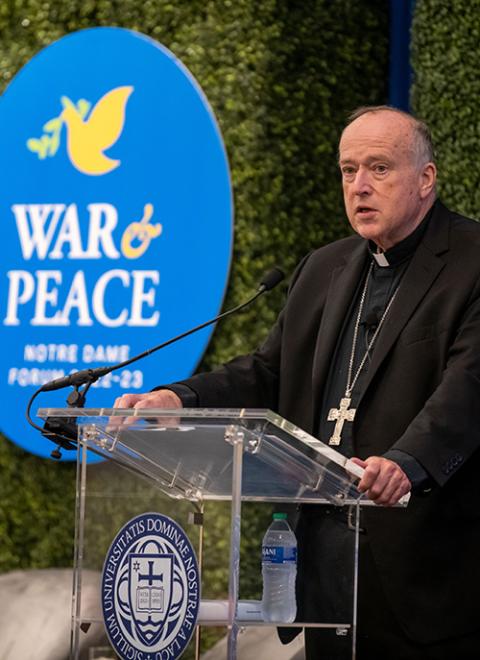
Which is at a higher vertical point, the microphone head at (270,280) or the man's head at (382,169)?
the man's head at (382,169)

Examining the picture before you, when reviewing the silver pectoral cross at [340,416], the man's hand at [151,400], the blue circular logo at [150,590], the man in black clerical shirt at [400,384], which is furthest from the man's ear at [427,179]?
the blue circular logo at [150,590]

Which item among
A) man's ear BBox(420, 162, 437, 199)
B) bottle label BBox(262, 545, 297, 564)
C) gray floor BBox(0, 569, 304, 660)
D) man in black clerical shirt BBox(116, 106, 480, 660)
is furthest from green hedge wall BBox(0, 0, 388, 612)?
bottle label BBox(262, 545, 297, 564)

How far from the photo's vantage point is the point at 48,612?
5395 millimetres

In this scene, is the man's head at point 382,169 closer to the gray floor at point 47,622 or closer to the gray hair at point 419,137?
the gray hair at point 419,137

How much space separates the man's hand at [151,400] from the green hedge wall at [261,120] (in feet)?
7.61

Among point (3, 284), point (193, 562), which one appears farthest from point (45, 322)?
point (193, 562)

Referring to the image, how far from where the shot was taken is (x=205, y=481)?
2729 mm

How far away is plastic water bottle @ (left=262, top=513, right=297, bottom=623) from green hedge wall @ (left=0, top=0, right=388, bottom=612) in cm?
277

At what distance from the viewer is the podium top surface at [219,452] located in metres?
2.51

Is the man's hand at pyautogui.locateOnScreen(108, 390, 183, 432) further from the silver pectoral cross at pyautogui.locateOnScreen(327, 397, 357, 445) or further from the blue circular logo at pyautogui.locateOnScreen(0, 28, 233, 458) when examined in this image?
the blue circular logo at pyautogui.locateOnScreen(0, 28, 233, 458)

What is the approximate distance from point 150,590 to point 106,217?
3.41 meters

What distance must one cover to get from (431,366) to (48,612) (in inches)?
110

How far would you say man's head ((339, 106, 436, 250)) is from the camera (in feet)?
10.8

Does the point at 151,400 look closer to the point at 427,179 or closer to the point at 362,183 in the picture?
the point at 362,183
